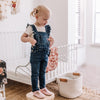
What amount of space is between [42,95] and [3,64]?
1.96 ft

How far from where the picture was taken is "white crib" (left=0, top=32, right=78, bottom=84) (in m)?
2.44

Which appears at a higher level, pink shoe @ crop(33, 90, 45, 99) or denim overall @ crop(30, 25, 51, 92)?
denim overall @ crop(30, 25, 51, 92)

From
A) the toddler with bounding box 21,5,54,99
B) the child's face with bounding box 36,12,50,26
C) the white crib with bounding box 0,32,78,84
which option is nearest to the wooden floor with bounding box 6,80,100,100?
the white crib with bounding box 0,32,78,84

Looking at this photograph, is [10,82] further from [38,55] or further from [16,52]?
[38,55]

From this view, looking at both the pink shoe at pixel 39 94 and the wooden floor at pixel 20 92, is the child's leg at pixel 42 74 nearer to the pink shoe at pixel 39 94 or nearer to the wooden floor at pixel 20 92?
the pink shoe at pixel 39 94

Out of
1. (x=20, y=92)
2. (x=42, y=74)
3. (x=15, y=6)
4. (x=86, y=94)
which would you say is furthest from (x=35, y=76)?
(x=15, y=6)

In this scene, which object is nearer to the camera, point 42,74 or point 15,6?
point 42,74

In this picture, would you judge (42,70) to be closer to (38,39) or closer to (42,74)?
(42,74)

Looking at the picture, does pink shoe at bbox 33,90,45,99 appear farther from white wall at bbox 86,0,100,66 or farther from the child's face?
white wall at bbox 86,0,100,66

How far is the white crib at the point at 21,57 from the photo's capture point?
244cm

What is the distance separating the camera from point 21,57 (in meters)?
3.33

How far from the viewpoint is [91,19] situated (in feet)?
12.0

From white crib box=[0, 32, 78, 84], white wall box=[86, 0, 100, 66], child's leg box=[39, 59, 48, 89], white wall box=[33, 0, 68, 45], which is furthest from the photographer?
white wall box=[86, 0, 100, 66]

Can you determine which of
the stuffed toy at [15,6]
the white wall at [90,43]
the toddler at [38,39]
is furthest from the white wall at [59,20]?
the toddler at [38,39]
